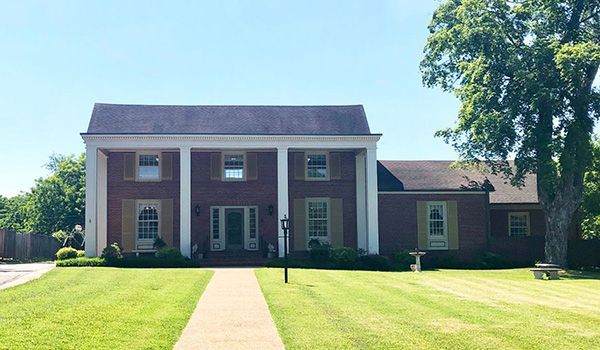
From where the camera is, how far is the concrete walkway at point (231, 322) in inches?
400

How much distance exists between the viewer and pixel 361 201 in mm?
32188

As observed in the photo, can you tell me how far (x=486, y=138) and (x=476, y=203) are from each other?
5.96 meters

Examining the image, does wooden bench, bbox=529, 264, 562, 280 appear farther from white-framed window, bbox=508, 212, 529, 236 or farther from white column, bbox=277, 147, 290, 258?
white column, bbox=277, 147, 290, 258

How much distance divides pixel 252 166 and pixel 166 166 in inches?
159

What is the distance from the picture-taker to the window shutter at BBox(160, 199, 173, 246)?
31.0 m

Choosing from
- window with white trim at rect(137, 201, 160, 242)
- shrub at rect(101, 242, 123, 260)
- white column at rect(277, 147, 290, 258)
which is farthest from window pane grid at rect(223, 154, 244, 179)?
shrub at rect(101, 242, 123, 260)

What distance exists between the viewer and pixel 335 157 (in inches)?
1272

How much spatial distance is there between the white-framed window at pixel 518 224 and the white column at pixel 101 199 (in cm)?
1997

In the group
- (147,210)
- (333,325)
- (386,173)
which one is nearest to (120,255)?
(147,210)

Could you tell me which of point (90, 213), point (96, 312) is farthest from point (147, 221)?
point (96, 312)

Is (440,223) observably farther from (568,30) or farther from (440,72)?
(568,30)

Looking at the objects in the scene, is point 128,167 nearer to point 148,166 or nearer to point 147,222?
point 148,166

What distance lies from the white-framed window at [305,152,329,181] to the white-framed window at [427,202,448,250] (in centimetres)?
534

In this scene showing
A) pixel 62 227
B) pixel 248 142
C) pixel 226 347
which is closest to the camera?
pixel 226 347
